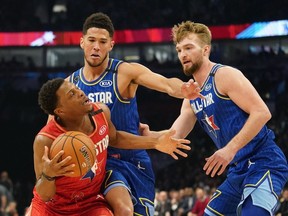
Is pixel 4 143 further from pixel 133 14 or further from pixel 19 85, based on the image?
pixel 133 14

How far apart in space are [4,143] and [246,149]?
19383 millimetres

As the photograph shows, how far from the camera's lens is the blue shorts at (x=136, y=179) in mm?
5207

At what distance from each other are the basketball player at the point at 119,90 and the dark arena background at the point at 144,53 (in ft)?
43.7

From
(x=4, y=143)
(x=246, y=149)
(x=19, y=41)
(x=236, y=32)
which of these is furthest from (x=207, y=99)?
(x=4, y=143)

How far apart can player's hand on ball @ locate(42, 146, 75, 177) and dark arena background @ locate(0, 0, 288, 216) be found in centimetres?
1433

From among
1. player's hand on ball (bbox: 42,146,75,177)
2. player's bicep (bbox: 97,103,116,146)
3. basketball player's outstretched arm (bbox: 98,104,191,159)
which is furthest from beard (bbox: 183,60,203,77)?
player's hand on ball (bbox: 42,146,75,177)

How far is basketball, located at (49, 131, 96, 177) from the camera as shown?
177 inches

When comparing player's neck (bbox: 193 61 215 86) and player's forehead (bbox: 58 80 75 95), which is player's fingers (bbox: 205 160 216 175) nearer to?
player's neck (bbox: 193 61 215 86)

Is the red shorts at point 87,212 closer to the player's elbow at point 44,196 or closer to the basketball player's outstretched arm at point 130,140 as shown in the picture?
the player's elbow at point 44,196

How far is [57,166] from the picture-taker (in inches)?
174

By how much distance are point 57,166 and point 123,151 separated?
1047mm

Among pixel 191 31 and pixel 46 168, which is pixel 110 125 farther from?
pixel 191 31

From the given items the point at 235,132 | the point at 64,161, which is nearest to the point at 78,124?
the point at 64,161

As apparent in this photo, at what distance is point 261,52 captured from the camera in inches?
842
